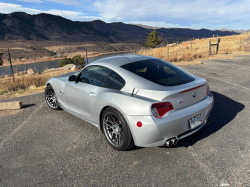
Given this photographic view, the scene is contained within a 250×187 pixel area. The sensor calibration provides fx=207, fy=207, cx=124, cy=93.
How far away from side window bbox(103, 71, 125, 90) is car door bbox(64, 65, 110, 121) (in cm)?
12

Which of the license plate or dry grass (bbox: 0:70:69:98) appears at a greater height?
the license plate

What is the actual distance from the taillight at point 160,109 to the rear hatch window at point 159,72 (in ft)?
1.44

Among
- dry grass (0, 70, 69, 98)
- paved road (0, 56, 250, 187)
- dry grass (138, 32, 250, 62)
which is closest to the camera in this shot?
paved road (0, 56, 250, 187)

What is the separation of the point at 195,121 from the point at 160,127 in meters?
0.69

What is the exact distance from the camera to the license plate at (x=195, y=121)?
10.3 ft

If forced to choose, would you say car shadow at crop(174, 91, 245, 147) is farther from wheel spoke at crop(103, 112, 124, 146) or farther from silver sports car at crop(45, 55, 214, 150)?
wheel spoke at crop(103, 112, 124, 146)

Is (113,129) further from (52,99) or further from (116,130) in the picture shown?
(52,99)

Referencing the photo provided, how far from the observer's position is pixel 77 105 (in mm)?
4262

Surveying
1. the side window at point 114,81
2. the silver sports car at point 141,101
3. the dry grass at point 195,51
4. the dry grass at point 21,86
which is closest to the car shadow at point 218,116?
the silver sports car at point 141,101

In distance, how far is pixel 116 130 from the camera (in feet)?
11.0

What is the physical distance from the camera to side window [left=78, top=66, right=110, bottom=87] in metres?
3.82

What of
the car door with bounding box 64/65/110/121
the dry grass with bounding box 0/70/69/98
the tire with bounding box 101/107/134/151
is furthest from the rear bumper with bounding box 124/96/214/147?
the dry grass with bounding box 0/70/69/98

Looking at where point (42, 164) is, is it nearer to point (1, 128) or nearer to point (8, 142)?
point (8, 142)

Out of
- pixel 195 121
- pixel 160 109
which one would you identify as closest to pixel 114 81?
pixel 160 109
